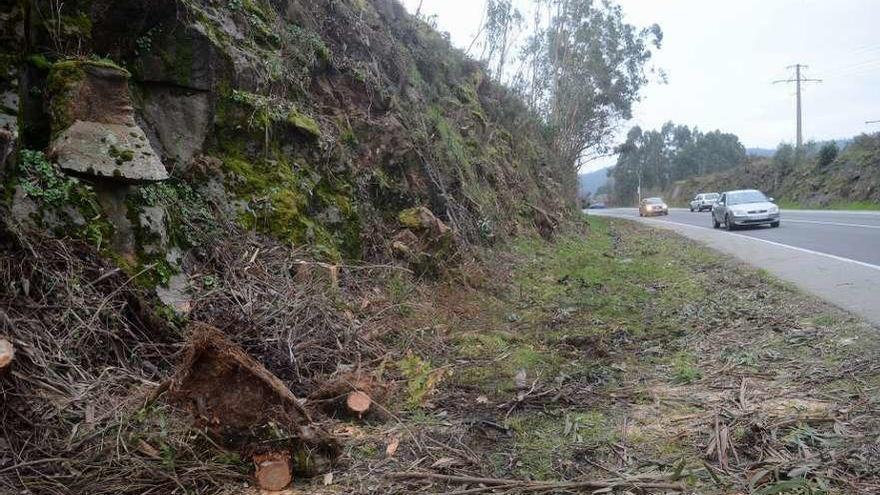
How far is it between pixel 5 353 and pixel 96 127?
245cm

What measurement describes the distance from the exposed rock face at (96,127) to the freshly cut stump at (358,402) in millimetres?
2521

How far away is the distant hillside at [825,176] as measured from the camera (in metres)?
34.2

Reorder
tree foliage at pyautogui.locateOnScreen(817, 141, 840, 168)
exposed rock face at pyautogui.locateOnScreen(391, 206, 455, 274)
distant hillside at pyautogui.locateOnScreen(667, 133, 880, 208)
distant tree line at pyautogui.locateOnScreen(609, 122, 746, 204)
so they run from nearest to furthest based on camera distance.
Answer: exposed rock face at pyautogui.locateOnScreen(391, 206, 455, 274) → distant hillside at pyautogui.locateOnScreen(667, 133, 880, 208) → tree foliage at pyautogui.locateOnScreen(817, 141, 840, 168) → distant tree line at pyautogui.locateOnScreen(609, 122, 746, 204)

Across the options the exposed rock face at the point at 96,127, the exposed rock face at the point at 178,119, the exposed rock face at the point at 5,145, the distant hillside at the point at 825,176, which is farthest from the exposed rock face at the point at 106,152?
the distant hillside at the point at 825,176

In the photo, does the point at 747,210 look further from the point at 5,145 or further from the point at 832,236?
the point at 5,145

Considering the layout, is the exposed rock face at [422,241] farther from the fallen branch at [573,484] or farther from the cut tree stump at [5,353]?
the cut tree stump at [5,353]

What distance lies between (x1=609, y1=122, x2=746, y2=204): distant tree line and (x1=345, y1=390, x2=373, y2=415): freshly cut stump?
285 feet

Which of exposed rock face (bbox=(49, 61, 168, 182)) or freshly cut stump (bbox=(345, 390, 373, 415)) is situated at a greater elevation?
exposed rock face (bbox=(49, 61, 168, 182))

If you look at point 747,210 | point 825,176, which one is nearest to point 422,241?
point 747,210

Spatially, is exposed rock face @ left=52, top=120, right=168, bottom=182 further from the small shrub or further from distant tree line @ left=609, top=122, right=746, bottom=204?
distant tree line @ left=609, top=122, right=746, bottom=204

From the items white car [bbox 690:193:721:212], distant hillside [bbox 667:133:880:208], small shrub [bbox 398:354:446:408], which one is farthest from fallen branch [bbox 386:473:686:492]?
white car [bbox 690:193:721:212]

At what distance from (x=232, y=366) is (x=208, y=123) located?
4082 millimetres

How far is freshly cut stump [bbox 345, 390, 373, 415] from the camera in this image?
4895 mm

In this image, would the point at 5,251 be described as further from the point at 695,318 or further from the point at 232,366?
the point at 695,318
